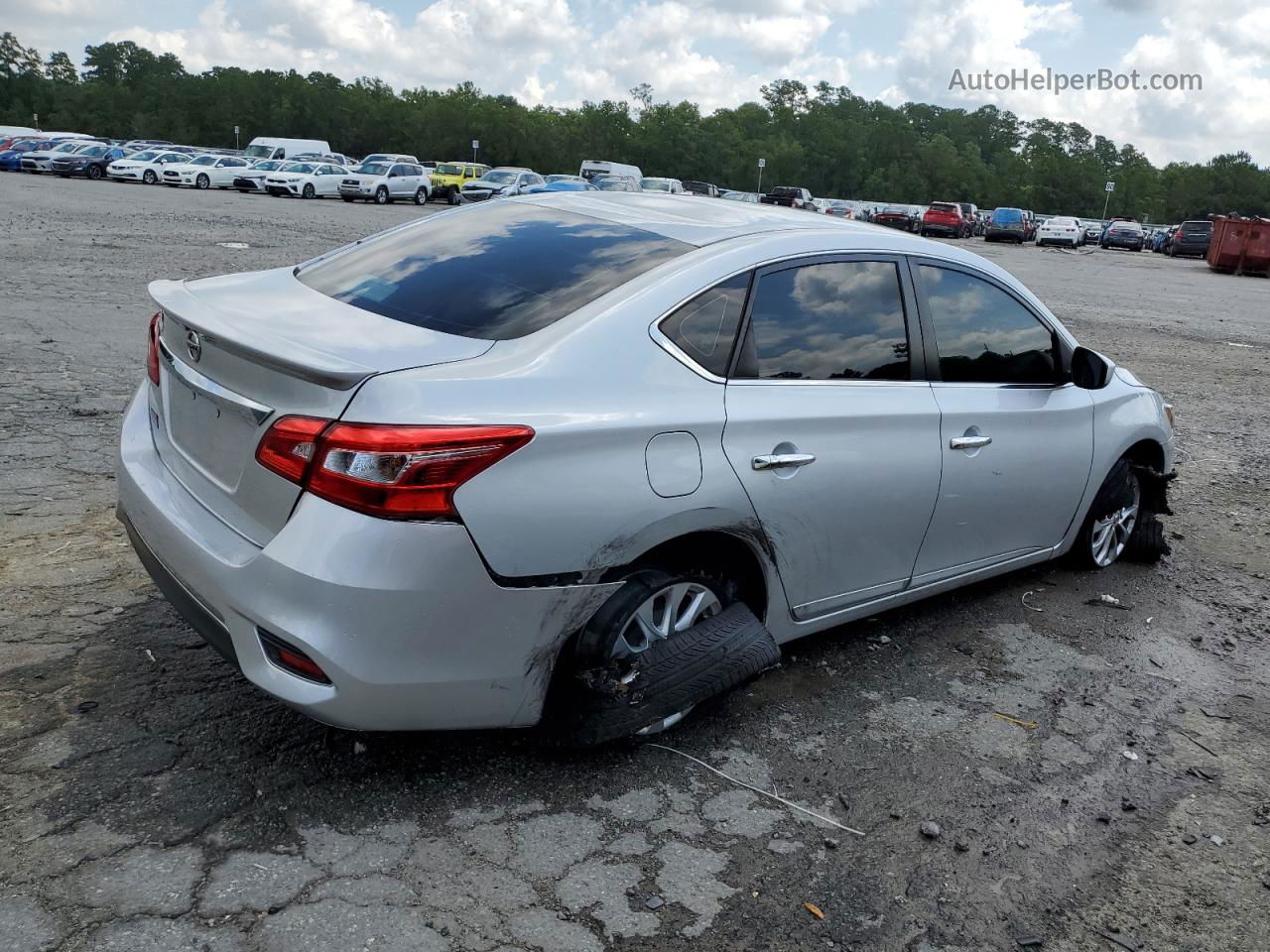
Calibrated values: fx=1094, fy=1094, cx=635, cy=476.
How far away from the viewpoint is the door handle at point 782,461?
334 cm

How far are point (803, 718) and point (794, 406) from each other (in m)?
1.08

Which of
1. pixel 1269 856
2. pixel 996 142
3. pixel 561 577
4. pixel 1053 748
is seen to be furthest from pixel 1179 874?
pixel 996 142

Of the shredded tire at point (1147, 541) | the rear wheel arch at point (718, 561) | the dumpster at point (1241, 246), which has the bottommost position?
the shredded tire at point (1147, 541)

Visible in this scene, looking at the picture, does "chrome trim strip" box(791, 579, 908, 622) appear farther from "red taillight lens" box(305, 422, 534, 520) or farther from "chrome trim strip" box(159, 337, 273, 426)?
"chrome trim strip" box(159, 337, 273, 426)

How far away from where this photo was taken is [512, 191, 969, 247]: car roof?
376cm

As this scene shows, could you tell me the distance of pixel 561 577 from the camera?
2.93 metres

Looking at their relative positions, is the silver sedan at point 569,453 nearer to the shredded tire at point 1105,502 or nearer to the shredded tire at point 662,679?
the shredded tire at point 662,679

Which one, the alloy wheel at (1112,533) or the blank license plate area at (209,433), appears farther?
the alloy wheel at (1112,533)

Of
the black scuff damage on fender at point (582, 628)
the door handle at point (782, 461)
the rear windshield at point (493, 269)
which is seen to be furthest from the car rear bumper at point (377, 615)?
the rear windshield at point (493, 269)

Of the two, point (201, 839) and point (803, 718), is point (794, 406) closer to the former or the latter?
point (803, 718)

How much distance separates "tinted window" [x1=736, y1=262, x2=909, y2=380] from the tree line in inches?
3962

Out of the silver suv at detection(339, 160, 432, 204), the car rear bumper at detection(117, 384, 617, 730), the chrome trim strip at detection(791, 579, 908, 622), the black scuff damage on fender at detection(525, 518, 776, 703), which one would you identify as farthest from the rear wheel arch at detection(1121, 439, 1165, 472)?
the silver suv at detection(339, 160, 432, 204)

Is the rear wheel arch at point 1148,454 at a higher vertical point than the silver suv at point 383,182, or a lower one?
lower

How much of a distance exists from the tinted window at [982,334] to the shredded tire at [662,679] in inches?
55.9
